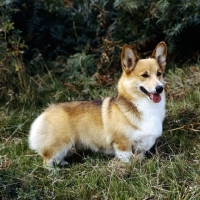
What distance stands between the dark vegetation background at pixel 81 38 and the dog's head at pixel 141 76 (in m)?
1.91

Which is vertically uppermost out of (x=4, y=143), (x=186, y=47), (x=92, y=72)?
(x=186, y=47)

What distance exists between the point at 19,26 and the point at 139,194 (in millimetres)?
4475

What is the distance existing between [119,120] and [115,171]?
60cm

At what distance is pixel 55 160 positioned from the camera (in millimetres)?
4449

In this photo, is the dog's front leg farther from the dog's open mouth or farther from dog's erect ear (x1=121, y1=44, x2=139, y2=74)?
dog's erect ear (x1=121, y1=44, x2=139, y2=74)

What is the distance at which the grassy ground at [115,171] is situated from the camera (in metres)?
3.70

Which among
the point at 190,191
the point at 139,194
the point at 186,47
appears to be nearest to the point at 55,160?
the point at 139,194

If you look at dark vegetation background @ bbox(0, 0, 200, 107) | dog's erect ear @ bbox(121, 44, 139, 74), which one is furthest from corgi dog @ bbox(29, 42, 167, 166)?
dark vegetation background @ bbox(0, 0, 200, 107)

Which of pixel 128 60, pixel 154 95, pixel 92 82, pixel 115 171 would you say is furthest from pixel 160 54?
pixel 92 82

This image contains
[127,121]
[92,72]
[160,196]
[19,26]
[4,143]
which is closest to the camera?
[160,196]

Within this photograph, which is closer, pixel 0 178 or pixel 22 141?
pixel 0 178

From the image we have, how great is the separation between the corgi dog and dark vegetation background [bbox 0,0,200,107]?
163 cm

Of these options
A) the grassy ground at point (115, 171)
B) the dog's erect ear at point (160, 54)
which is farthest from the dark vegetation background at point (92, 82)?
the dog's erect ear at point (160, 54)

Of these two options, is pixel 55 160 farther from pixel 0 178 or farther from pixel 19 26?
pixel 19 26
